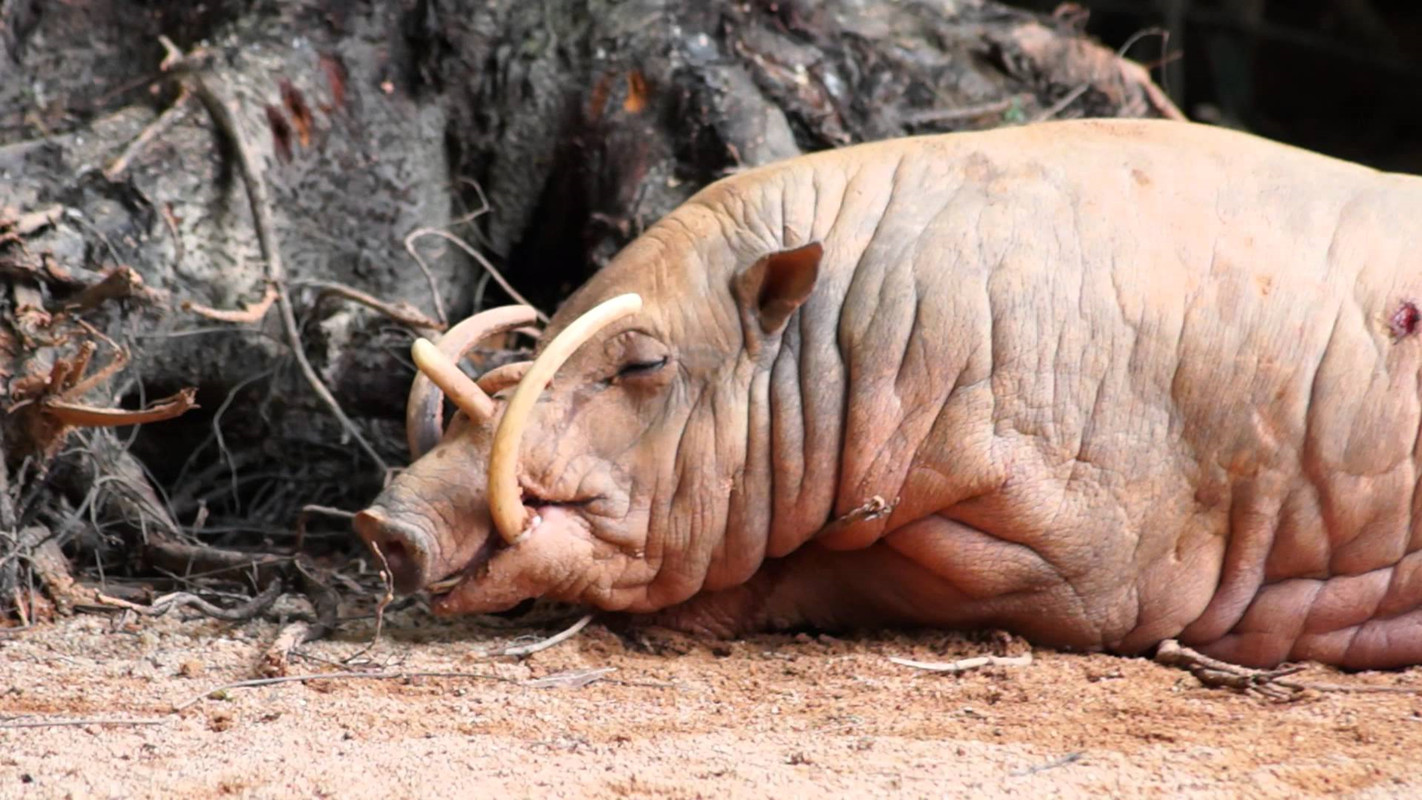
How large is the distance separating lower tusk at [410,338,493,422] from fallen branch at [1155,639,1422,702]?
1.64m

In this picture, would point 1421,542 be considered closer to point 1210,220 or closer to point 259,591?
point 1210,220

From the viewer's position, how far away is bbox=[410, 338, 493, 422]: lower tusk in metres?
3.71

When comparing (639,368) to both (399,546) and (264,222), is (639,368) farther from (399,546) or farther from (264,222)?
(264,222)

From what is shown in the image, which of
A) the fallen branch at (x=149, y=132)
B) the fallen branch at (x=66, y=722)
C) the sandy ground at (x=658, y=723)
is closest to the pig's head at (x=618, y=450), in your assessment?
the sandy ground at (x=658, y=723)

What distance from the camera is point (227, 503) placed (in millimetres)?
5246

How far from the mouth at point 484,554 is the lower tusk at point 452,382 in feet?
0.73

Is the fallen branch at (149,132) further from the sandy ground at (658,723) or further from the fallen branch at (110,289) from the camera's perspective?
the sandy ground at (658,723)

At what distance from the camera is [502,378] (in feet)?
12.9

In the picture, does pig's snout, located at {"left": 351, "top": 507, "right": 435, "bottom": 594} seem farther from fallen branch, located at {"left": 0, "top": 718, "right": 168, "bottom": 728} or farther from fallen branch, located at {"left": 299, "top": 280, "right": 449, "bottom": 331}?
fallen branch, located at {"left": 299, "top": 280, "right": 449, "bottom": 331}

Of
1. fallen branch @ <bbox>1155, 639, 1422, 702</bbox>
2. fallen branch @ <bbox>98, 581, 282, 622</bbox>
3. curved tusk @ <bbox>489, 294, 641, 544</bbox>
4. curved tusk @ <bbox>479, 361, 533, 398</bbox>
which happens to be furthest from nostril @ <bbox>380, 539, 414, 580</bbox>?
fallen branch @ <bbox>1155, 639, 1422, 702</bbox>

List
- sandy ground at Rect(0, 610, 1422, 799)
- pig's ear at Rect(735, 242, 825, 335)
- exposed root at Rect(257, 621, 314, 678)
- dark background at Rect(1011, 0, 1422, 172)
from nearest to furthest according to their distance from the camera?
sandy ground at Rect(0, 610, 1422, 799)
exposed root at Rect(257, 621, 314, 678)
pig's ear at Rect(735, 242, 825, 335)
dark background at Rect(1011, 0, 1422, 172)

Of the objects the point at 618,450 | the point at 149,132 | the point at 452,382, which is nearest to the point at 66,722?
the point at 452,382

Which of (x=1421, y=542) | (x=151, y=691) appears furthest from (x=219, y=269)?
(x=1421, y=542)

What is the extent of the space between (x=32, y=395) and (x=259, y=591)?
0.74 meters
